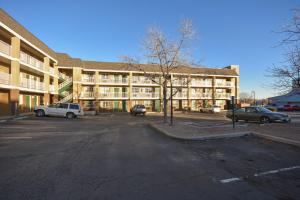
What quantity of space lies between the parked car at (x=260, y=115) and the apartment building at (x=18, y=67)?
22.8 metres

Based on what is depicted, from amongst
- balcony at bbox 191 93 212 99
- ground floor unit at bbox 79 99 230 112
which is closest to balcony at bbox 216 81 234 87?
balcony at bbox 191 93 212 99

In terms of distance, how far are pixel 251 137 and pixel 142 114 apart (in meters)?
24.5

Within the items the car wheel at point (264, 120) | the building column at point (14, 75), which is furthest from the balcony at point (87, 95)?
the car wheel at point (264, 120)

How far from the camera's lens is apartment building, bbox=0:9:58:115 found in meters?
22.2

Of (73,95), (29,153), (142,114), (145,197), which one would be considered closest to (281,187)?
(145,197)

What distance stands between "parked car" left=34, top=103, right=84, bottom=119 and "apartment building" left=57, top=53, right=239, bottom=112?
14.8 meters

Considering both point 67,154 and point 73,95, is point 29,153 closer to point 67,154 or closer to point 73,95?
point 67,154

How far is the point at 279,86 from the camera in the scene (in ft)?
31.9

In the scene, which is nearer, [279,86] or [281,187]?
[281,187]

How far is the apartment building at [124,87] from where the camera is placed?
40.7 m

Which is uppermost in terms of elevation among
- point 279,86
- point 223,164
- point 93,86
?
point 93,86

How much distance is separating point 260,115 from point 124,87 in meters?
32.2

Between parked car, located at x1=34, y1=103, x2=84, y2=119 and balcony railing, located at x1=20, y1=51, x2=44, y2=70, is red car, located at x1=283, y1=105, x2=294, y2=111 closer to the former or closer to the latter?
parked car, located at x1=34, y1=103, x2=84, y2=119

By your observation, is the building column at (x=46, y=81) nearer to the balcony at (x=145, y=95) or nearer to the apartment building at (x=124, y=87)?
the apartment building at (x=124, y=87)
